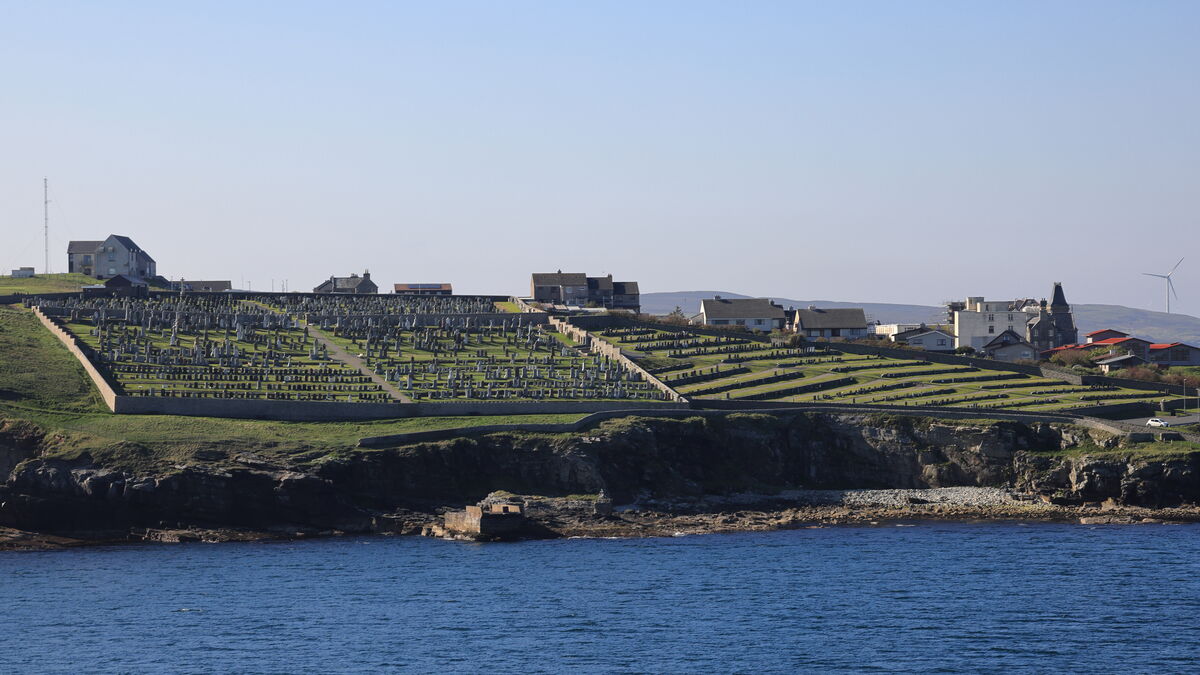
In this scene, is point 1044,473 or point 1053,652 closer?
point 1053,652

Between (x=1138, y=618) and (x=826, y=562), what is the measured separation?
66.1 ft

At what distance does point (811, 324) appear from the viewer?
17550 centimetres

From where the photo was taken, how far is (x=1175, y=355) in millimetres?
164500

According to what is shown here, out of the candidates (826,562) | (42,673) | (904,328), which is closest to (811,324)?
(904,328)

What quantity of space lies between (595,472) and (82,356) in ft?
146

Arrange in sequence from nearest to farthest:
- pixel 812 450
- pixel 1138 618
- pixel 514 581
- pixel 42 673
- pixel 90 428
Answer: pixel 42 673 < pixel 1138 618 < pixel 514 581 < pixel 90 428 < pixel 812 450

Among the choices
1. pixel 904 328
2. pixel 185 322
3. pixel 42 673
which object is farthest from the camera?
pixel 904 328

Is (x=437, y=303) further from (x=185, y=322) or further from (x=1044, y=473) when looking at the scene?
(x=1044, y=473)

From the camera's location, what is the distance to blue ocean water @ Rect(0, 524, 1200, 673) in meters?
70.5

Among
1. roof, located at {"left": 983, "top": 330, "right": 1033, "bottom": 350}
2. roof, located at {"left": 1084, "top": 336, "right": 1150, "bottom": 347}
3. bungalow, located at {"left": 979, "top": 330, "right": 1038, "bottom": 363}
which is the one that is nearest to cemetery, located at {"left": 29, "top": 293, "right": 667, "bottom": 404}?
bungalow, located at {"left": 979, "top": 330, "right": 1038, "bottom": 363}

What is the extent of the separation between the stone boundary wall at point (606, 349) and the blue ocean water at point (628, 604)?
26719 millimetres

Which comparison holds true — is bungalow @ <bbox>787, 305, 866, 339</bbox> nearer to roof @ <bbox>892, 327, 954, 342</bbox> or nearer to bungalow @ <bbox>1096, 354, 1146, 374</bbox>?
roof @ <bbox>892, 327, 954, 342</bbox>

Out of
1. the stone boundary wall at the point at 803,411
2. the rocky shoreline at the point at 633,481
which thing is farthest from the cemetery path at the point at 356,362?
the rocky shoreline at the point at 633,481

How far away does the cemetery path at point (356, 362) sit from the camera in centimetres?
12299
